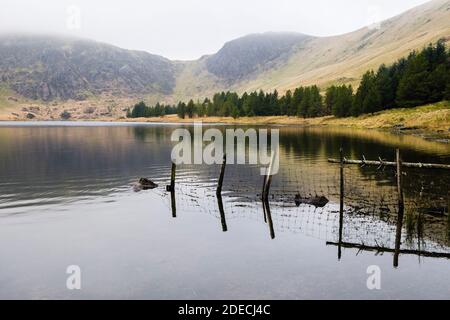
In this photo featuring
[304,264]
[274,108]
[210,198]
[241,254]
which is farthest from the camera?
[274,108]

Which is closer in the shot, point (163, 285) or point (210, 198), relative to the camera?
point (163, 285)

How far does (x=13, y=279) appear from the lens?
63.8ft

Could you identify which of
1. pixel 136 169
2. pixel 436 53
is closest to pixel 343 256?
pixel 136 169

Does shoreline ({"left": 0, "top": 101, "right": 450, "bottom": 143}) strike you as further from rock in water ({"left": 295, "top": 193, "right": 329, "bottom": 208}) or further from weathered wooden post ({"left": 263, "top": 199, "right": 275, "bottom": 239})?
Result: weathered wooden post ({"left": 263, "top": 199, "right": 275, "bottom": 239})

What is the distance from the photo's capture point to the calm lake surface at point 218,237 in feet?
61.2

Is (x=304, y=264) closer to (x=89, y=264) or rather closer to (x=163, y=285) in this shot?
(x=163, y=285)

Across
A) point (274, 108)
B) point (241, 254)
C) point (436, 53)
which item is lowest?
point (241, 254)

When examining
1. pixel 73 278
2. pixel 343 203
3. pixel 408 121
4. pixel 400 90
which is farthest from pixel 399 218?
pixel 400 90

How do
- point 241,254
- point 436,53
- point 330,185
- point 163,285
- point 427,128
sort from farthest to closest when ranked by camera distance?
point 436,53 → point 427,128 → point 330,185 → point 241,254 → point 163,285

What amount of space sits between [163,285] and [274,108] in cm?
18405

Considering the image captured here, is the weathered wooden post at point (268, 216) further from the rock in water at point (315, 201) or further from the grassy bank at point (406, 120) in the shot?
the grassy bank at point (406, 120)

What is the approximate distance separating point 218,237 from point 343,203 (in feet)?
41.7

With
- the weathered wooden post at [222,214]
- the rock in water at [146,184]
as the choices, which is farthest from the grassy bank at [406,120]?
the rock in water at [146,184]

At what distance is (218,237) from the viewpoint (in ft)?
86.8
